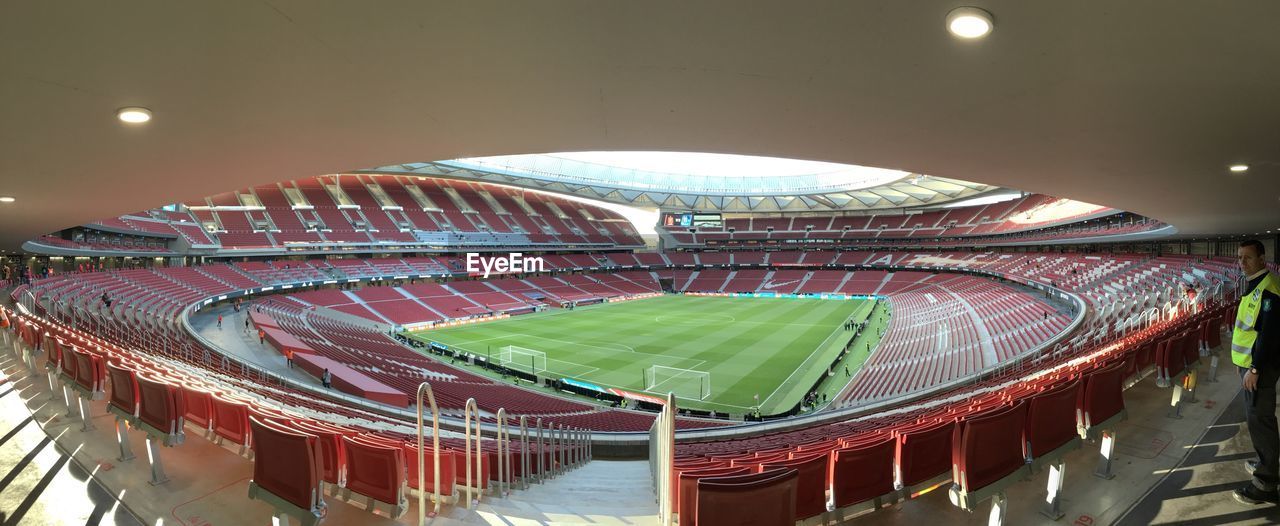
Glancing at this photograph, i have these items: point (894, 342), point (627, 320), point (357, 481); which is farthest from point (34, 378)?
point (627, 320)

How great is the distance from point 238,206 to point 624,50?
5233 centimetres

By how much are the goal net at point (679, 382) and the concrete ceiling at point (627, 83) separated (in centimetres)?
1561

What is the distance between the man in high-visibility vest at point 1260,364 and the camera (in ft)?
12.5

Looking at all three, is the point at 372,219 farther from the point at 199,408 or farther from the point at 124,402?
the point at 199,408

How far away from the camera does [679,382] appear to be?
22.5 m

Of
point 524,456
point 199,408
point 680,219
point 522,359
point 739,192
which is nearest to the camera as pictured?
point 199,408

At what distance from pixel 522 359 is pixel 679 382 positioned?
8.77m

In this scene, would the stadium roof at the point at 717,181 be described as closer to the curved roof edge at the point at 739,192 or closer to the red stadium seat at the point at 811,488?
the curved roof edge at the point at 739,192

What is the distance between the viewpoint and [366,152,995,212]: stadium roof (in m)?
50.5

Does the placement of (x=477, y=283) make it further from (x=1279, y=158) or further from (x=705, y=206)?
(x=1279, y=158)

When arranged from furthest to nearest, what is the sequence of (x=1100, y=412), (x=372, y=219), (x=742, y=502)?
1. (x=372, y=219)
2. (x=1100, y=412)
3. (x=742, y=502)

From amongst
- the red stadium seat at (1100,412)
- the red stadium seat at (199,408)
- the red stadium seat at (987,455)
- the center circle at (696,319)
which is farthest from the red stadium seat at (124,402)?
the center circle at (696,319)

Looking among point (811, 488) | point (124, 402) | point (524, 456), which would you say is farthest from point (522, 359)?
point (811, 488)

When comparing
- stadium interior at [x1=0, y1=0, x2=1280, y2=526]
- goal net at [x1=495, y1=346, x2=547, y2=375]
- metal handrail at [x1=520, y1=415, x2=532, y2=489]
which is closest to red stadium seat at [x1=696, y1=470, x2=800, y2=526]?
stadium interior at [x1=0, y1=0, x2=1280, y2=526]
